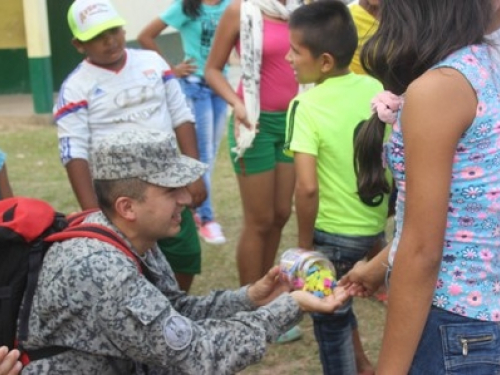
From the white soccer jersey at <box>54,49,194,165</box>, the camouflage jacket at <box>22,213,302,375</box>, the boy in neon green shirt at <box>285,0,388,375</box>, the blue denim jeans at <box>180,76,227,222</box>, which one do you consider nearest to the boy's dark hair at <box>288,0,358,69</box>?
the boy in neon green shirt at <box>285,0,388,375</box>

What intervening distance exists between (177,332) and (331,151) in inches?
51.2

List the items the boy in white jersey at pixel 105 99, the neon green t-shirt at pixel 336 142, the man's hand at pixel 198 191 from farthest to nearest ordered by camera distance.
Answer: the man's hand at pixel 198 191, the boy in white jersey at pixel 105 99, the neon green t-shirt at pixel 336 142

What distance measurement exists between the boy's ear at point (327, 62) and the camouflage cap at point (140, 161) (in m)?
1.15

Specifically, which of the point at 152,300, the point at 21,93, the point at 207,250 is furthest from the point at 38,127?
the point at 152,300

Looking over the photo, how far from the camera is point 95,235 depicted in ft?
8.18

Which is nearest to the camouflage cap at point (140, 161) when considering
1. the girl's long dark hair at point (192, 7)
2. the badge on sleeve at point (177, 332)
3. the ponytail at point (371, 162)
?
the badge on sleeve at point (177, 332)

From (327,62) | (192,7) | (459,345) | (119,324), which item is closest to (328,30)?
(327,62)

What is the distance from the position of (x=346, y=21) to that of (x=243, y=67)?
852mm

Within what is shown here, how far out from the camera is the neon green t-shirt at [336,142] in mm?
3461

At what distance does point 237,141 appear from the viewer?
4.45 meters

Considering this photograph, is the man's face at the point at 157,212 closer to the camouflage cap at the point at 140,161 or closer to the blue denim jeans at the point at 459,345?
the camouflage cap at the point at 140,161

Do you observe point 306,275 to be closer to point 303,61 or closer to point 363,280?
point 363,280

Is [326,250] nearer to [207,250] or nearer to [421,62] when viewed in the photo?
[421,62]

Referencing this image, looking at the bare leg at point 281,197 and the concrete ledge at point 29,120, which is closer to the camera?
the bare leg at point 281,197
